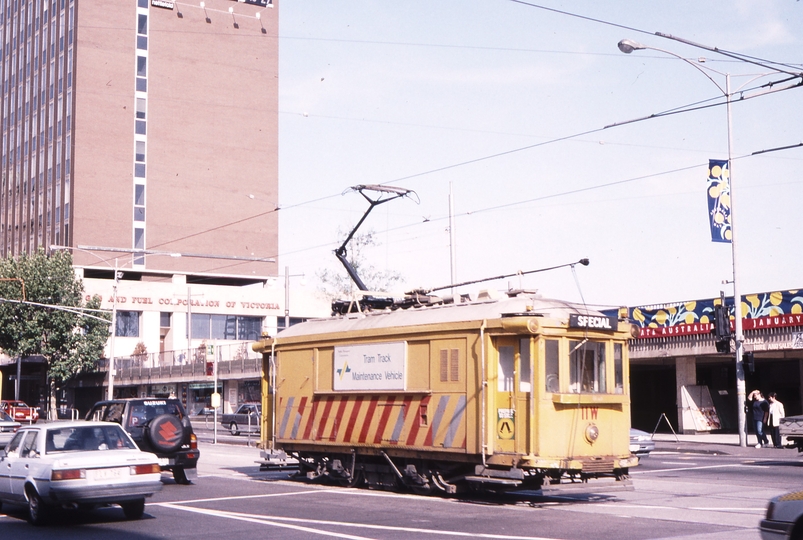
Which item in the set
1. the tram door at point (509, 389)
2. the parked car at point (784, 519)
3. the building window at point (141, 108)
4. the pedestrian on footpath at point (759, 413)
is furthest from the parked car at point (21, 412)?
the parked car at point (784, 519)

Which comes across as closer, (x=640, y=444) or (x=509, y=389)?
(x=509, y=389)

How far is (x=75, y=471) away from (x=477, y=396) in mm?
6070

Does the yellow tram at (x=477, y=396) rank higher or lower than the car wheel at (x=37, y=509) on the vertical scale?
higher

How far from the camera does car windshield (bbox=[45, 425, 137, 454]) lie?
13828 mm

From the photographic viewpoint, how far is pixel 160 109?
256ft

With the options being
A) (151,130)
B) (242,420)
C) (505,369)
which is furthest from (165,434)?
(151,130)

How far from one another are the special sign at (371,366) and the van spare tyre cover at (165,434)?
3465 millimetres

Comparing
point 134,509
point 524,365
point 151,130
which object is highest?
point 151,130

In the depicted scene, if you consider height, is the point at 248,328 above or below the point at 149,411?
above

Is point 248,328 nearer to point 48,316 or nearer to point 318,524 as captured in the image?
point 48,316

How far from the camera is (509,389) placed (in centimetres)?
1532

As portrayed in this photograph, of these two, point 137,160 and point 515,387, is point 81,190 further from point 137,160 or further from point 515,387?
point 515,387

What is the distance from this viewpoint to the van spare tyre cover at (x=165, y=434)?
19.1 m

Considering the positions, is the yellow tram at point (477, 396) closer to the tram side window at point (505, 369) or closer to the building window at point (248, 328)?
the tram side window at point (505, 369)
